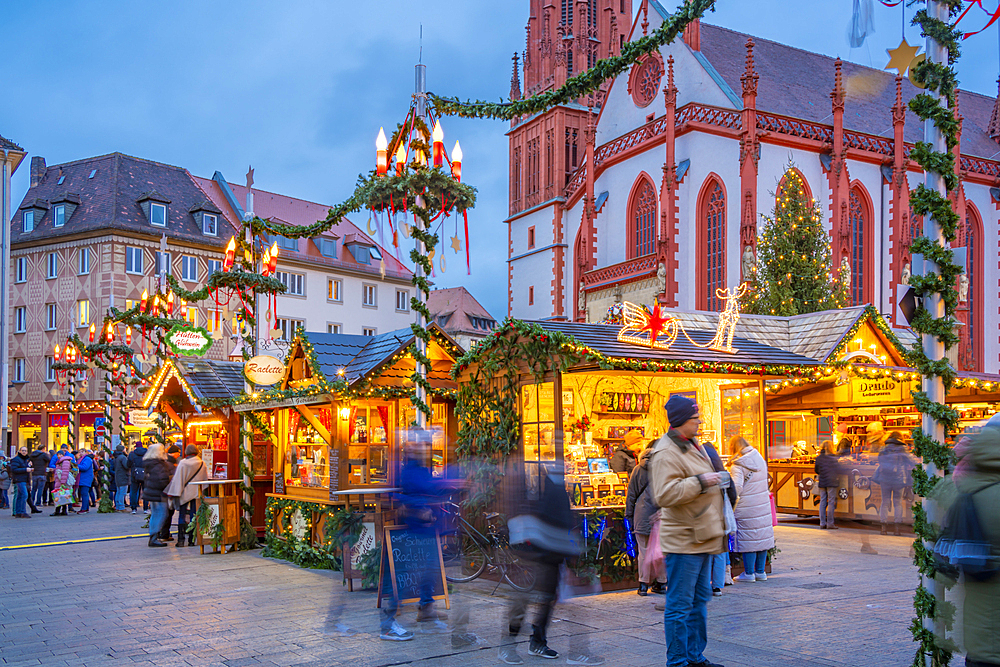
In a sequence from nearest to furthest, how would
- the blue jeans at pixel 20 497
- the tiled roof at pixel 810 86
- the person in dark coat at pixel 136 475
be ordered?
the blue jeans at pixel 20 497 < the person in dark coat at pixel 136 475 < the tiled roof at pixel 810 86

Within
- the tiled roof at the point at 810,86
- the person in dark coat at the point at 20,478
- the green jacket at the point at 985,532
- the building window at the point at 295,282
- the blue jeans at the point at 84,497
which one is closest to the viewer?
the green jacket at the point at 985,532

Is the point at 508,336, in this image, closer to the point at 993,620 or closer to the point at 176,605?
the point at 176,605

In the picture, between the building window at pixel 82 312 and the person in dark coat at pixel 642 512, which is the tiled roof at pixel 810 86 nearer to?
the building window at pixel 82 312

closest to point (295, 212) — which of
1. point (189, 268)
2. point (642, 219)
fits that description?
point (189, 268)

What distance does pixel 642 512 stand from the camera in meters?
9.12

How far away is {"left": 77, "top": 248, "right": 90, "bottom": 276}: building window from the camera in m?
40.5

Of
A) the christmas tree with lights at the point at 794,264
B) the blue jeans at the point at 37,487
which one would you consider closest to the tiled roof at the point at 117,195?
the blue jeans at the point at 37,487

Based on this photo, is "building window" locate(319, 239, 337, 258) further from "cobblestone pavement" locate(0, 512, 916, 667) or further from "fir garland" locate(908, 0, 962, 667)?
"fir garland" locate(908, 0, 962, 667)

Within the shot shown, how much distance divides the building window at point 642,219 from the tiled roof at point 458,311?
25414 mm

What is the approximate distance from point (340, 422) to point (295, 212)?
4136cm

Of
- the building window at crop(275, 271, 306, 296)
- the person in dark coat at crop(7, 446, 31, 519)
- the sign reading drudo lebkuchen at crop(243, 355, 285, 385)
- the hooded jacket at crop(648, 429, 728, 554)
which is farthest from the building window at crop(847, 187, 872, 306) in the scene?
the hooded jacket at crop(648, 429, 728, 554)

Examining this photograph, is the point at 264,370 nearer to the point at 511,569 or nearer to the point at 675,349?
the point at 511,569

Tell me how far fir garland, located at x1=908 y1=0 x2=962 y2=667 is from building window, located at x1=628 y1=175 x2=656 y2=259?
31332mm

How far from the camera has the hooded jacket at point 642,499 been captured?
9.02 m
